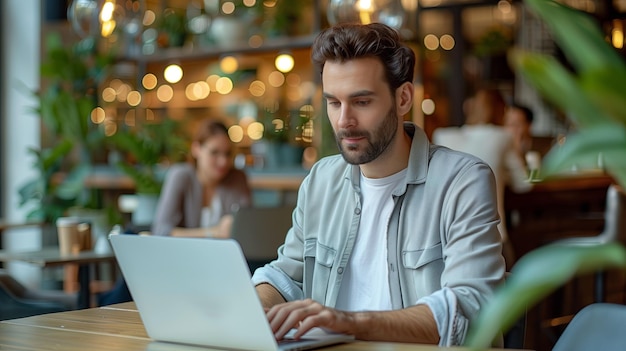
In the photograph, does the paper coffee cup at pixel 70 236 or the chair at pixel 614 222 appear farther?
the chair at pixel 614 222

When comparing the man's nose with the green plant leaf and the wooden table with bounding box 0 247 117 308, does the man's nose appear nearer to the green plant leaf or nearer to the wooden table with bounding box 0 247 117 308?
the green plant leaf

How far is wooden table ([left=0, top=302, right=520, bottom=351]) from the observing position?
1633mm

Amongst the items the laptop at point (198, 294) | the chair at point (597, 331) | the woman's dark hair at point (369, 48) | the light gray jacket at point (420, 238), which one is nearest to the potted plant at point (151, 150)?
the light gray jacket at point (420, 238)

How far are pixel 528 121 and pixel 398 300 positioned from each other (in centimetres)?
458

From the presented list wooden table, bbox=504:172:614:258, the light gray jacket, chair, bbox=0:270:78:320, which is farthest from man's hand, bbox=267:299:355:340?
wooden table, bbox=504:172:614:258

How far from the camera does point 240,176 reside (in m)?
5.16

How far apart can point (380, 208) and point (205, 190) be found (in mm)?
2958

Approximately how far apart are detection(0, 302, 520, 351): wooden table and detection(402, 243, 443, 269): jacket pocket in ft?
1.51

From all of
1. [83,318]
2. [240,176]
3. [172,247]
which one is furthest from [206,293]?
[240,176]

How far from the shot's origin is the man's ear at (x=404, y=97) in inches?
87.0

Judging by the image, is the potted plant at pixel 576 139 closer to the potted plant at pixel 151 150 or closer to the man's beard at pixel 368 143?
the man's beard at pixel 368 143

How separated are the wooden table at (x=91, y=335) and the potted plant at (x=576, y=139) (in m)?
0.80

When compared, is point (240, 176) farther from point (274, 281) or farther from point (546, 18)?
point (546, 18)

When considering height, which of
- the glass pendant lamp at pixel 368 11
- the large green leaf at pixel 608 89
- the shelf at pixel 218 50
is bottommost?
the large green leaf at pixel 608 89
